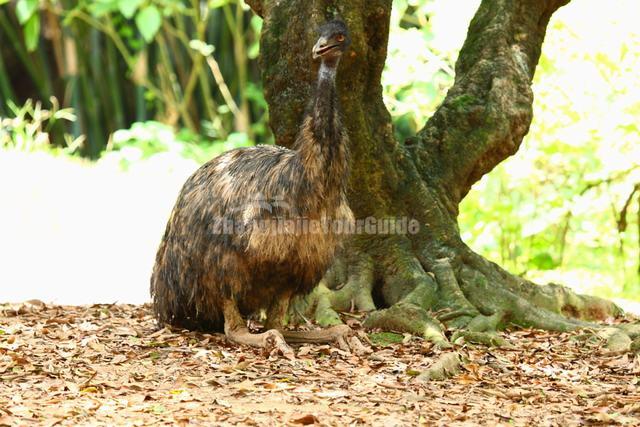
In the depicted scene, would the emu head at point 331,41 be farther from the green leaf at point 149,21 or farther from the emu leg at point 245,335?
the green leaf at point 149,21

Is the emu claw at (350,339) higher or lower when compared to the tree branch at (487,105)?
lower

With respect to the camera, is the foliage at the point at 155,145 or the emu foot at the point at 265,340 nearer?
the emu foot at the point at 265,340

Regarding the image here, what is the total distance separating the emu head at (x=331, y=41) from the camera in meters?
5.59

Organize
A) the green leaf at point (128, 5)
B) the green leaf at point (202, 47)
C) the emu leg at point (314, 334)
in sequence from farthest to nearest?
the green leaf at point (202, 47) < the green leaf at point (128, 5) < the emu leg at point (314, 334)

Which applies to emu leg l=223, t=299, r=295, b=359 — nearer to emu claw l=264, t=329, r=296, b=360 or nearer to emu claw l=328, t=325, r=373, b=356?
emu claw l=264, t=329, r=296, b=360

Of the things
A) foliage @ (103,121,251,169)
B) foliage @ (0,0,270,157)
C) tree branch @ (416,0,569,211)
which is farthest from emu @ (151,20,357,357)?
foliage @ (0,0,270,157)

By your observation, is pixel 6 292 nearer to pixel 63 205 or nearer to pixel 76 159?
pixel 63 205

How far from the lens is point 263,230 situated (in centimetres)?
559

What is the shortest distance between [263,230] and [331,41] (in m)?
1.10

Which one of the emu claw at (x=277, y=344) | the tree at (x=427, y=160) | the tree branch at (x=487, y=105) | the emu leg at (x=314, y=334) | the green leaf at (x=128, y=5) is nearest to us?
the emu claw at (x=277, y=344)

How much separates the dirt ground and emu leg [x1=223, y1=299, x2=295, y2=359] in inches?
2.7

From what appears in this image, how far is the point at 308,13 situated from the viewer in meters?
6.32

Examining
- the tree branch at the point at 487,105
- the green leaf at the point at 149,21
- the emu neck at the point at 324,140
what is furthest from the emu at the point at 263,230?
the green leaf at the point at 149,21

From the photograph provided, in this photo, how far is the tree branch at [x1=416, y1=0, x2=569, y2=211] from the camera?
23.1 ft
